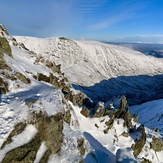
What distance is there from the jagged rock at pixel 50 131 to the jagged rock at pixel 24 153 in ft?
3.83

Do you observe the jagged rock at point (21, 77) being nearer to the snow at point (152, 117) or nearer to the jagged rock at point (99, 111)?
the jagged rock at point (99, 111)

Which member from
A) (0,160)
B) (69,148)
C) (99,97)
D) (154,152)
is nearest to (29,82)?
(69,148)

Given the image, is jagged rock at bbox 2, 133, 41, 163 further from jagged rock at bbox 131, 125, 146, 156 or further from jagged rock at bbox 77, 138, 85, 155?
jagged rock at bbox 131, 125, 146, 156

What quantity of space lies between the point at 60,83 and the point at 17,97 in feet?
65.7

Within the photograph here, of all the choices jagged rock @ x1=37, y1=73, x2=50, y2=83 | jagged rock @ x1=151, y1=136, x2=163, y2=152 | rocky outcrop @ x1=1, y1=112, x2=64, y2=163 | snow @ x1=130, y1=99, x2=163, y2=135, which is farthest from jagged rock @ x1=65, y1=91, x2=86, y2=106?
snow @ x1=130, y1=99, x2=163, y2=135

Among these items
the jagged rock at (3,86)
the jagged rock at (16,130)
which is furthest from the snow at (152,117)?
the jagged rock at (16,130)

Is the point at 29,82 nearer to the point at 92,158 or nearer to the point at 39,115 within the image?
the point at 39,115

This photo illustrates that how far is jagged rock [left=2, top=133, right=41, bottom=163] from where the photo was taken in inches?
507

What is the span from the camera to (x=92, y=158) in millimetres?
19203

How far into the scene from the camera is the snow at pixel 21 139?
1297 cm

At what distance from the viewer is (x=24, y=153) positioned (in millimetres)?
13570

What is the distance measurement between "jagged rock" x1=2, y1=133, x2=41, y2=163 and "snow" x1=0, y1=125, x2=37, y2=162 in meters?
0.26

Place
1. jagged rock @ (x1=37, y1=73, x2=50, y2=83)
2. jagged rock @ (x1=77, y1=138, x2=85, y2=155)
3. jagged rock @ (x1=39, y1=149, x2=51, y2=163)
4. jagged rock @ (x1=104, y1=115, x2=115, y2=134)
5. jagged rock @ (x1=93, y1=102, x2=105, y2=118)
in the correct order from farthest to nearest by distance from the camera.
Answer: jagged rock @ (x1=93, y1=102, x2=105, y2=118)
jagged rock @ (x1=104, y1=115, x2=115, y2=134)
jagged rock @ (x1=37, y1=73, x2=50, y2=83)
jagged rock @ (x1=77, y1=138, x2=85, y2=155)
jagged rock @ (x1=39, y1=149, x2=51, y2=163)

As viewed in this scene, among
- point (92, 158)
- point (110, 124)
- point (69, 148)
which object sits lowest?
point (110, 124)
